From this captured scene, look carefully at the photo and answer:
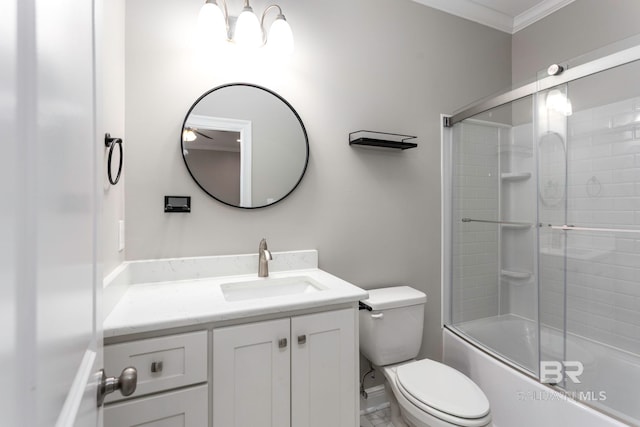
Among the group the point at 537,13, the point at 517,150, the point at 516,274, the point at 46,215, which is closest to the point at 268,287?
the point at 46,215

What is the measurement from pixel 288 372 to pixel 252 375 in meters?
0.14

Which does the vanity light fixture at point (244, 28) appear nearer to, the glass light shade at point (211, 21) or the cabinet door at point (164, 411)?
the glass light shade at point (211, 21)

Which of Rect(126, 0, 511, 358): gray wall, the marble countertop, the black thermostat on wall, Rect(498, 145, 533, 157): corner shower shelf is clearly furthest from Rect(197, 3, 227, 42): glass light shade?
Rect(498, 145, 533, 157): corner shower shelf

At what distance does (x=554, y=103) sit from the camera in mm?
1692

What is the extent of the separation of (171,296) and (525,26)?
3058 mm

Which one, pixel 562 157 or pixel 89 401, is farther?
pixel 562 157

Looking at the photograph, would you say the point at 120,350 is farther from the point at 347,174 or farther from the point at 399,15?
the point at 399,15

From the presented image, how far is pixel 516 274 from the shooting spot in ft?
6.88

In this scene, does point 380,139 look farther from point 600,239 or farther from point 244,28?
point 600,239

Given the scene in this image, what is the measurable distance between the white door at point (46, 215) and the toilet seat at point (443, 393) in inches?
49.4

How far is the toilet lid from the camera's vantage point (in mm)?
1268

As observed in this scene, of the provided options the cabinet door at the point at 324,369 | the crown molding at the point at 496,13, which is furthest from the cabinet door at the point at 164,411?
the crown molding at the point at 496,13

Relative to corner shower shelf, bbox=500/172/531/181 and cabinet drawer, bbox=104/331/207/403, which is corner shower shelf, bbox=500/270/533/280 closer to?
corner shower shelf, bbox=500/172/531/181

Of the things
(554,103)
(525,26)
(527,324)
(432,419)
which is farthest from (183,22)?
(527,324)
